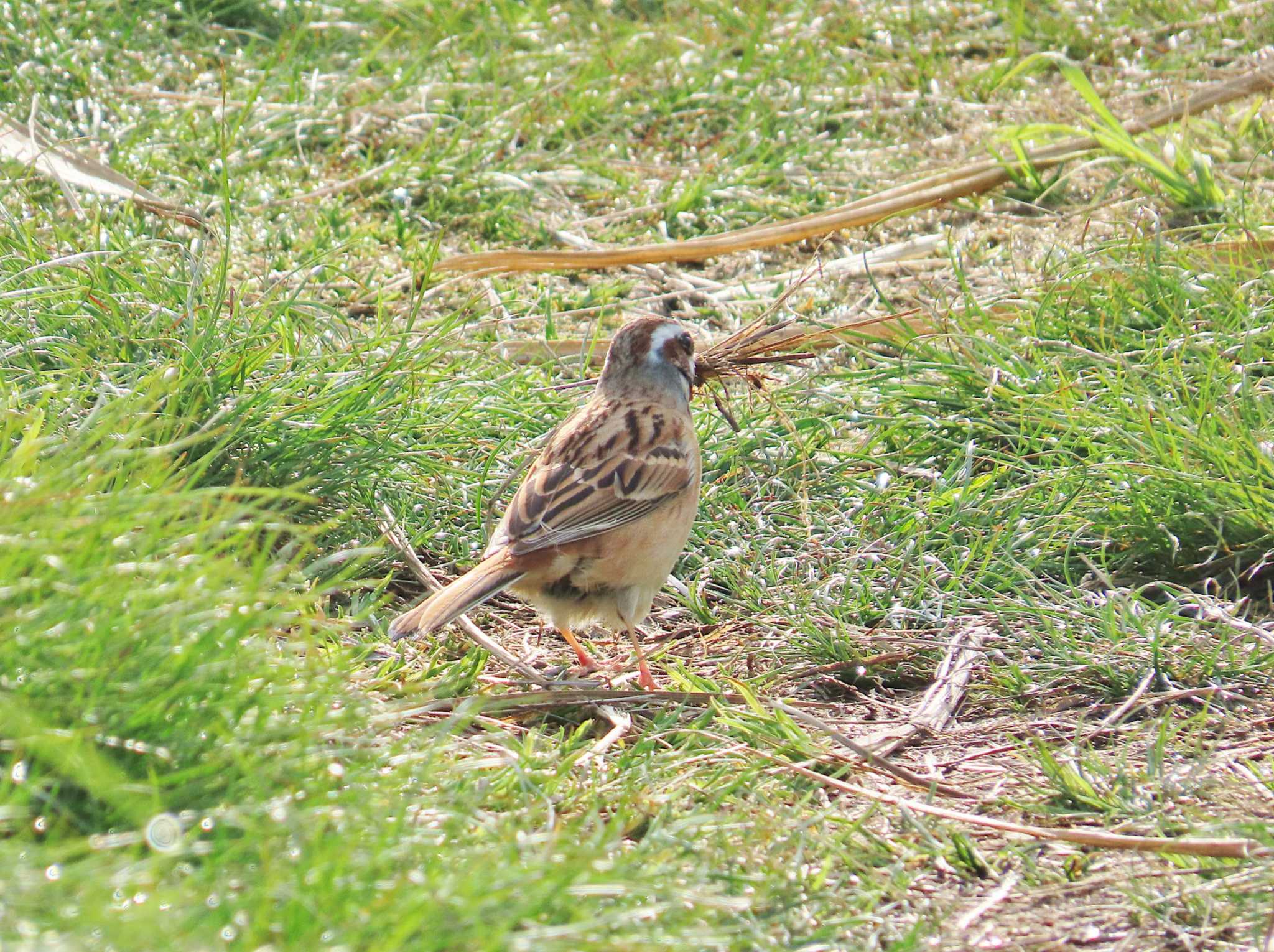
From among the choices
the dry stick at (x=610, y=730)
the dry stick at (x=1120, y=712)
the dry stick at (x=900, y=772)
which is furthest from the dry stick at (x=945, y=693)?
the dry stick at (x=610, y=730)

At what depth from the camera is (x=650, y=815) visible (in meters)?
3.76

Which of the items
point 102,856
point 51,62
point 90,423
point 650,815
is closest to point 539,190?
point 51,62

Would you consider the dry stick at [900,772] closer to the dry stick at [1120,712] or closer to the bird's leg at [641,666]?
the dry stick at [1120,712]

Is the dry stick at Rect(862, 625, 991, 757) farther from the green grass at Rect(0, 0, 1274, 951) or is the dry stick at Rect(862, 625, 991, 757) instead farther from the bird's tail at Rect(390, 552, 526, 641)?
the bird's tail at Rect(390, 552, 526, 641)

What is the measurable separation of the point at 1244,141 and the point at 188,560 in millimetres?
5965

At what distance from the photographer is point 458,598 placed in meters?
4.46

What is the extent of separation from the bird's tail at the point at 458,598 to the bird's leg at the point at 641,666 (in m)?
0.45

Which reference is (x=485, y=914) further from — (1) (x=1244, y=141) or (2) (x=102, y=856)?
(1) (x=1244, y=141)

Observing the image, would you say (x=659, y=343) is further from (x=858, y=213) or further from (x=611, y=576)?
(x=858, y=213)

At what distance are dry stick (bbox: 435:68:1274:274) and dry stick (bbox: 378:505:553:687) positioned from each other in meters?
1.74

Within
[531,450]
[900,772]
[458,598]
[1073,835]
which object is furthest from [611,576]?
[1073,835]

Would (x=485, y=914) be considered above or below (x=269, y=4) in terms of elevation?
below

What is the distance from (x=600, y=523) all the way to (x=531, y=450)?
840 millimetres

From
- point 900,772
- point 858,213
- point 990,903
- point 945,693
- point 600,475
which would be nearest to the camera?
point 990,903
